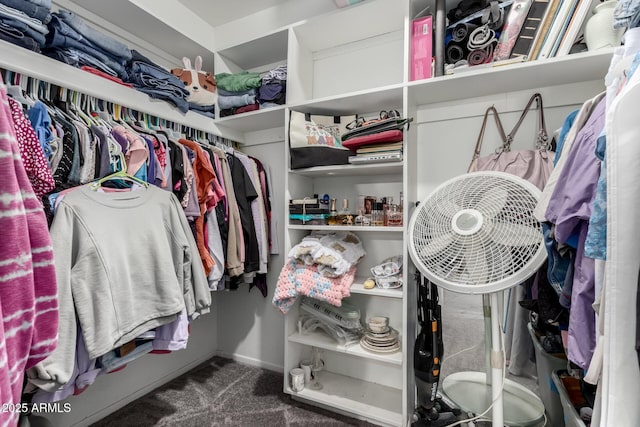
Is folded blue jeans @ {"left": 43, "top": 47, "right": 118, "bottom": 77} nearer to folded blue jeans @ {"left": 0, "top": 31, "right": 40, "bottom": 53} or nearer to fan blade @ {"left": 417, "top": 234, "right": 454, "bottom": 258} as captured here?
folded blue jeans @ {"left": 0, "top": 31, "right": 40, "bottom": 53}

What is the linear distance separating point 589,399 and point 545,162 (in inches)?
37.5

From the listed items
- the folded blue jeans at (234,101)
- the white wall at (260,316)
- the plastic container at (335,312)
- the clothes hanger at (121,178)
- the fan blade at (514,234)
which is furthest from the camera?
the white wall at (260,316)

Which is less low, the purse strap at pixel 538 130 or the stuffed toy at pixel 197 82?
the stuffed toy at pixel 197 82

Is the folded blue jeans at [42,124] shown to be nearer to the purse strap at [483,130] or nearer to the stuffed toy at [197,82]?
the stuffed toy at [197,82]

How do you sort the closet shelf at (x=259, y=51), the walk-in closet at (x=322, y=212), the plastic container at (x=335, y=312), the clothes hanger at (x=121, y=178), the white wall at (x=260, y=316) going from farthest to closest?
the white wall at (x=260, y=316), the closet shelf at (x=259, y=51), the plastic container at (x=335, y=312), the clothes hanger at (x=121, y=178), the walk-in closet at (x=322, y=212)

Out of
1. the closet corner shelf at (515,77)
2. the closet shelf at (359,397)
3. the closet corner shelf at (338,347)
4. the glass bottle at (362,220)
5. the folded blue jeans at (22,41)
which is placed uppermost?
the folded blue jeans at (22,41)

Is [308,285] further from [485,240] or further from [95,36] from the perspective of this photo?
[95,36]

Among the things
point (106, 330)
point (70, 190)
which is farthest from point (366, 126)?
point (106, 330)

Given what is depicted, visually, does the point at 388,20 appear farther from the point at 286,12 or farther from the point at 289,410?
the point at 289,410

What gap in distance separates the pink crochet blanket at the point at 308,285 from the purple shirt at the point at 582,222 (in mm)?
933

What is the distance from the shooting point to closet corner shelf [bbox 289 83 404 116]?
1538 mm

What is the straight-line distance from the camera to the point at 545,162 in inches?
52.2

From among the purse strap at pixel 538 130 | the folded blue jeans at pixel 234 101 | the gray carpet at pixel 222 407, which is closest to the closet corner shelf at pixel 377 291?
the gray carpet at pixel 222 407

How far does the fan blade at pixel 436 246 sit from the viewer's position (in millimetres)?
1064
